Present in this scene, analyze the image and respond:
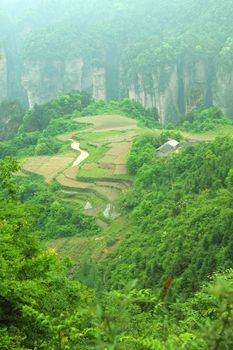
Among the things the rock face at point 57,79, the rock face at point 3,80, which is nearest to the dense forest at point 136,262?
the rock face at point 57,79

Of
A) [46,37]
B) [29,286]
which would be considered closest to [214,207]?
[29,286]

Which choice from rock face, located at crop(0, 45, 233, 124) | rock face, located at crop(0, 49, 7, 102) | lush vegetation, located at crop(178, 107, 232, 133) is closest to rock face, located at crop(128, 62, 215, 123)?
rock face, located at crop(0, 45, 233, 124)

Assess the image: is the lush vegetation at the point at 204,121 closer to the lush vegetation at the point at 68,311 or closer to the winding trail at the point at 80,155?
the winding trail at the point at 80,155

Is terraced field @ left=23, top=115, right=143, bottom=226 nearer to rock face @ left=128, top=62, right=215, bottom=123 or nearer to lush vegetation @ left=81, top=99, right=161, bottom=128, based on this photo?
lush vegetation @ left=81, top=99, right=161, bottom=128

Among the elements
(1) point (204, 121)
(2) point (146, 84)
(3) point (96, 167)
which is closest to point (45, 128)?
(1) point (204, 121)

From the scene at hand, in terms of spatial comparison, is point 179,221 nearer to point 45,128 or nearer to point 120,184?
point 120,184

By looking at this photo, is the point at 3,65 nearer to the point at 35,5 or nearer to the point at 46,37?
the point at 46,37
